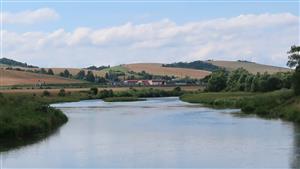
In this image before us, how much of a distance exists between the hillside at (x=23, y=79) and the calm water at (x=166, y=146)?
87.6m

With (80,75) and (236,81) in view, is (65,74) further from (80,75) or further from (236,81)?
(236,81)

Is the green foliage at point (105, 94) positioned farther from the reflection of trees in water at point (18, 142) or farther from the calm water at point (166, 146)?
the reflection of trees in water at point (18, 142)

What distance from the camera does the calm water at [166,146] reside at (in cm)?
2727

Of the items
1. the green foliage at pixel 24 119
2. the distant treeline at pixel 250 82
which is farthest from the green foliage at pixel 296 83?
the green foliage at pixel 24 119

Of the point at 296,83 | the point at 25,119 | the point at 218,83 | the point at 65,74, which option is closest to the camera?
the point at 25,119

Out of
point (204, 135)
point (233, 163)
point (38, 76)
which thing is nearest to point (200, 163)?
point (233, 163)

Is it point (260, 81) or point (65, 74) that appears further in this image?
point (65, 74)

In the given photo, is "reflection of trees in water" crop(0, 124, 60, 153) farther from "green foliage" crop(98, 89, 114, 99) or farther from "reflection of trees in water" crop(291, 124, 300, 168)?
"green foliage" crop(98, 89, 114, 99)

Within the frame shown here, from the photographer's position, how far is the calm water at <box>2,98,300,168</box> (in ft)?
89.5

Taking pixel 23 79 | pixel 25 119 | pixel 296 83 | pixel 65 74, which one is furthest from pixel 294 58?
pixel 65 74

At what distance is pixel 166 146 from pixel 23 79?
10957 centimetres

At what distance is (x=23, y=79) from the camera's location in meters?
139

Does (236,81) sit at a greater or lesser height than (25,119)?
greater

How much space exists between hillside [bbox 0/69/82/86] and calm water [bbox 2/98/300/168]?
288ft
